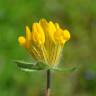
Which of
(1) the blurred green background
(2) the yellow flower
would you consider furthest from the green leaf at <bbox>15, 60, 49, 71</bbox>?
(1) the blurred green background

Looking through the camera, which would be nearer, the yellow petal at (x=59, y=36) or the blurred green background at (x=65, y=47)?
the yellow petal at (x=59, y=36)

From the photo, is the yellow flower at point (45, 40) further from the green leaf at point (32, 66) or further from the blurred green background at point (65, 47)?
the blurred green background at point (65, 47)

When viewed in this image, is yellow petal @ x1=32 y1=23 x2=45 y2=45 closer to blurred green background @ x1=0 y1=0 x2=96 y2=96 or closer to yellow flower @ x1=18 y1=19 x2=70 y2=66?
yellow flower @ x1=18 y1=19 x2=70 y2=66

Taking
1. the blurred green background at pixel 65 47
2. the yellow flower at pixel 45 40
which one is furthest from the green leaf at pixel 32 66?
the blurred green background at pixel 65 47

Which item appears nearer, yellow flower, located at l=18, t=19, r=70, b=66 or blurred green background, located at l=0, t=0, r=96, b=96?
yellow flower, located at l=18, t=19, r=70, b=66

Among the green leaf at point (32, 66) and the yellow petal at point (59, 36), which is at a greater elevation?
the yellow petal at point (59, 36)

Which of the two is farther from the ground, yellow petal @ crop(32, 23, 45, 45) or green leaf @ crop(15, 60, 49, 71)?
yellow petal @ crop(32, 23, 45, 45)
